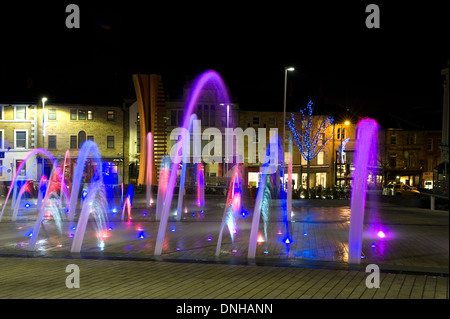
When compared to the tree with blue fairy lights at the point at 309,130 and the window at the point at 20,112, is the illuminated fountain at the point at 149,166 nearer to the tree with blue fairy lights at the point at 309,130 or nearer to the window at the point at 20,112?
the window at the point at 20,112

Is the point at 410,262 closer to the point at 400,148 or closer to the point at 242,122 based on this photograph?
the point at 242,122

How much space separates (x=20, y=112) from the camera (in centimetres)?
5200

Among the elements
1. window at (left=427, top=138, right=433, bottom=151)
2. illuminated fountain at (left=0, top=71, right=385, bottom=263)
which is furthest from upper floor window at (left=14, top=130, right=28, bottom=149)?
window at (left=427, top=138, right=433, bottom=151)

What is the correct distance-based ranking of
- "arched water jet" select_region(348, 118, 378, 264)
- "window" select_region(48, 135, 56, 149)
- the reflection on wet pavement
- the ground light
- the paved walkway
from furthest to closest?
"window" select_region(48, 135, 56, 149) → the ground light → the reflection on wet pavement → "arched water jet" select_region(348, 118, 378, 264) → the paved walkway

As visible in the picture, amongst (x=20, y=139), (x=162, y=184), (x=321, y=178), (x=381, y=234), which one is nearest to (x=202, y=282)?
(x=381, y=234)

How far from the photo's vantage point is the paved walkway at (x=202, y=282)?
8305 millimetres

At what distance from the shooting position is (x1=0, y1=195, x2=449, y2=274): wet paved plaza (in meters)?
11.8

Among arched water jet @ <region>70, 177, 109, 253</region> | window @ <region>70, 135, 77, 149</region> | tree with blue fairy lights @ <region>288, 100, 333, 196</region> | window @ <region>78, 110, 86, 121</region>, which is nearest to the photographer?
arched water jet @ <region>70, 177, 109, 253</region>

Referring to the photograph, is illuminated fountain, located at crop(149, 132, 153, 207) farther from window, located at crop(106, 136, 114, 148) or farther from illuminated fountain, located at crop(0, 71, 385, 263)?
window, located at crop(106, 136, 114, 148)

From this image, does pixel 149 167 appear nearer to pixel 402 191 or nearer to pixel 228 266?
pixel 228 266

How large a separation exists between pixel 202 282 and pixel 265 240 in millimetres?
5786

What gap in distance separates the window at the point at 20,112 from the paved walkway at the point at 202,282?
44.7 m

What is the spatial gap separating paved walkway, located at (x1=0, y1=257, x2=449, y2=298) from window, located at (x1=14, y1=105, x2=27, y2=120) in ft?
147

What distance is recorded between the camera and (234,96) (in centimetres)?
5828
